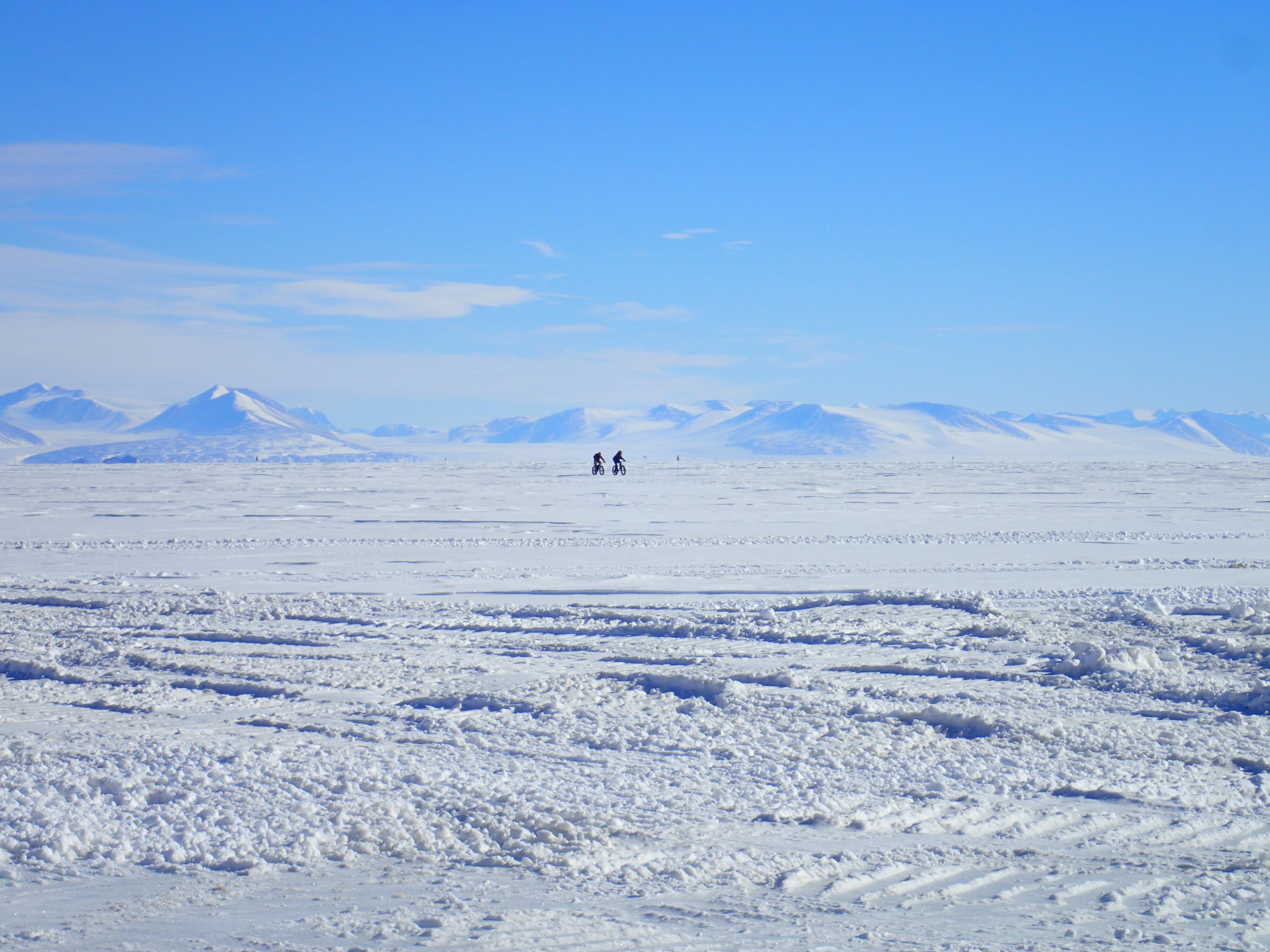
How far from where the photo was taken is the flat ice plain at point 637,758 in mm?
3725

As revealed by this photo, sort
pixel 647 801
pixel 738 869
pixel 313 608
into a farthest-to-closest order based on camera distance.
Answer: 1. pixel 313 608
2. pixel 647 801
3. pixel 738 869

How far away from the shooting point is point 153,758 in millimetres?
5484

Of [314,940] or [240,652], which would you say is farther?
[240,652]

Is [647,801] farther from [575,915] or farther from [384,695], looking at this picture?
[384,695]

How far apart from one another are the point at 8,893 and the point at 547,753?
102 inches

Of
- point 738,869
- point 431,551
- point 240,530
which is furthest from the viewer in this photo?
point 240,530

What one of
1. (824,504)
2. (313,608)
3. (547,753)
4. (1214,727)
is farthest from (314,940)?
(824,504)

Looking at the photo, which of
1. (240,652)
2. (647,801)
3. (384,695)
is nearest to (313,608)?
(240,652)

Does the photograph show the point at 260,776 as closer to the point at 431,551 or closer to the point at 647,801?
the point at 647,801

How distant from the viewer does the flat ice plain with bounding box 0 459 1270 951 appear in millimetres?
3725

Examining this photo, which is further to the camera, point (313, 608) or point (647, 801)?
point (313, 608)

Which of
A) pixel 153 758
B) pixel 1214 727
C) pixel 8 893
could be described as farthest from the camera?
pixel 1214 727

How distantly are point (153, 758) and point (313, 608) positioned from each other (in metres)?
5.53

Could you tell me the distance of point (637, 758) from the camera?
5590 millimetres
